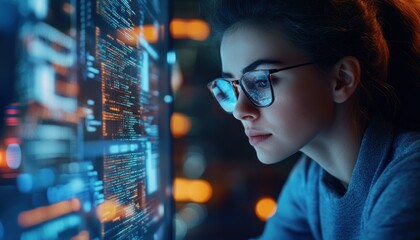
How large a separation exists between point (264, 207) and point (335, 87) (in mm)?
1666

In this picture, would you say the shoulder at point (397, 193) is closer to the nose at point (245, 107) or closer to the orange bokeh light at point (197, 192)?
the nose at point (245, 107)

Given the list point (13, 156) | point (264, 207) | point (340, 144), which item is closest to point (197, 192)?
point (264, 207)

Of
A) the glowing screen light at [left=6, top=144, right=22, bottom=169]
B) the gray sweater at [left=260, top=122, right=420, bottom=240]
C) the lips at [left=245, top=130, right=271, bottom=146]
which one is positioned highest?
the lips at [left=245, top=130, right=271, bottom=146]

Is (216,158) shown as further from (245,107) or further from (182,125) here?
(245,107)

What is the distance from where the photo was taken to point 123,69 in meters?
0.76

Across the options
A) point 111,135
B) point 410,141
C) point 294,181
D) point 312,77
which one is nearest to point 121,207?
point 111,135

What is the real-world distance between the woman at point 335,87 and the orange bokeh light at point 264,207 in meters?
1.36

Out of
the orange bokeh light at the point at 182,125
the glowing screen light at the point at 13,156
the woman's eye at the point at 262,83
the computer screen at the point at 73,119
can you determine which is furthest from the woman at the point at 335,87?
the orange bokeh light at the point at 182,125

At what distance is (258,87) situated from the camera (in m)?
0.90

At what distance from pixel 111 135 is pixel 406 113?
0.74 m

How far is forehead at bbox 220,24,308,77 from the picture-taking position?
0.90 metres

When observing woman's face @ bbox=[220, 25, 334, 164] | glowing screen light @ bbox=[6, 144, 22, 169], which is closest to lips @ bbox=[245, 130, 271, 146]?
woman's face @ bbox=[220, 25, 334, 164]

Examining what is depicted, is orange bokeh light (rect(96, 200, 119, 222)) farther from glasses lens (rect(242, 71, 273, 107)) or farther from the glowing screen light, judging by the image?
glasses lens (rect(242, 71, 273, 107))

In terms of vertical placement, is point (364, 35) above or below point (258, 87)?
above
